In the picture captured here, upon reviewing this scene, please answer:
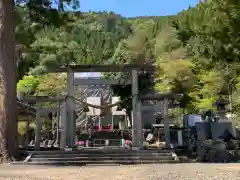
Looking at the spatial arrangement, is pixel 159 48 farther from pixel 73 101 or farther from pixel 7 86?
pixel 7 86

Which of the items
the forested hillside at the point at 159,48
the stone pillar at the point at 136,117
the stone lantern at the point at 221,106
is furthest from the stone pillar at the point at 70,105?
the stone lantern at the point at 221,106

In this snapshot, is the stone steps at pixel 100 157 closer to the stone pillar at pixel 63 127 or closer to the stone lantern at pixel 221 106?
the stone pillar at pixel 63 127

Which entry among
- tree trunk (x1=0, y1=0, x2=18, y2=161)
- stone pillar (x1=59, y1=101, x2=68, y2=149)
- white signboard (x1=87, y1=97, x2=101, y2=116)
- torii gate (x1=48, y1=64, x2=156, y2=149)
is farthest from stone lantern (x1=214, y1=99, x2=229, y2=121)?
tree trunk (x1=0, y1=0, x2=18, y2=161)

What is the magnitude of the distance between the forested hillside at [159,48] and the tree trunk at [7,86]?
160cm

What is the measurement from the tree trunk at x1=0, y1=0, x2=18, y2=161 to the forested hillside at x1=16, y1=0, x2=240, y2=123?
5.24 ft

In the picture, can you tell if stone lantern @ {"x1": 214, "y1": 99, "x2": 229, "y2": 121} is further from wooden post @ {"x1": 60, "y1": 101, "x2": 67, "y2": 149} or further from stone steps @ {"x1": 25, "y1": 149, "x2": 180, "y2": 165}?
wooden post @ {"x1": 60, "y1": 101, "x2": 67, "y2": 149}

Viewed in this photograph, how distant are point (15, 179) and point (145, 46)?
33233 millimetres

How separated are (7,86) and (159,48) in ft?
92.9

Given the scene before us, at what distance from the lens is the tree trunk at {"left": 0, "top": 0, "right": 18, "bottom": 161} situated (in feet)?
48.7

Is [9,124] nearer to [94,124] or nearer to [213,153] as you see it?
[213,153]

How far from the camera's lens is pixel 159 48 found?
41875 millimetres

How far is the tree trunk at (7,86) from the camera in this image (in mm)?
14844

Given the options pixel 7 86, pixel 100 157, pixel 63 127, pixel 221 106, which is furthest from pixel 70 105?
pixel 221 106

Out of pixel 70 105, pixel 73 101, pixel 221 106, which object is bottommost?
pixel 70 105
